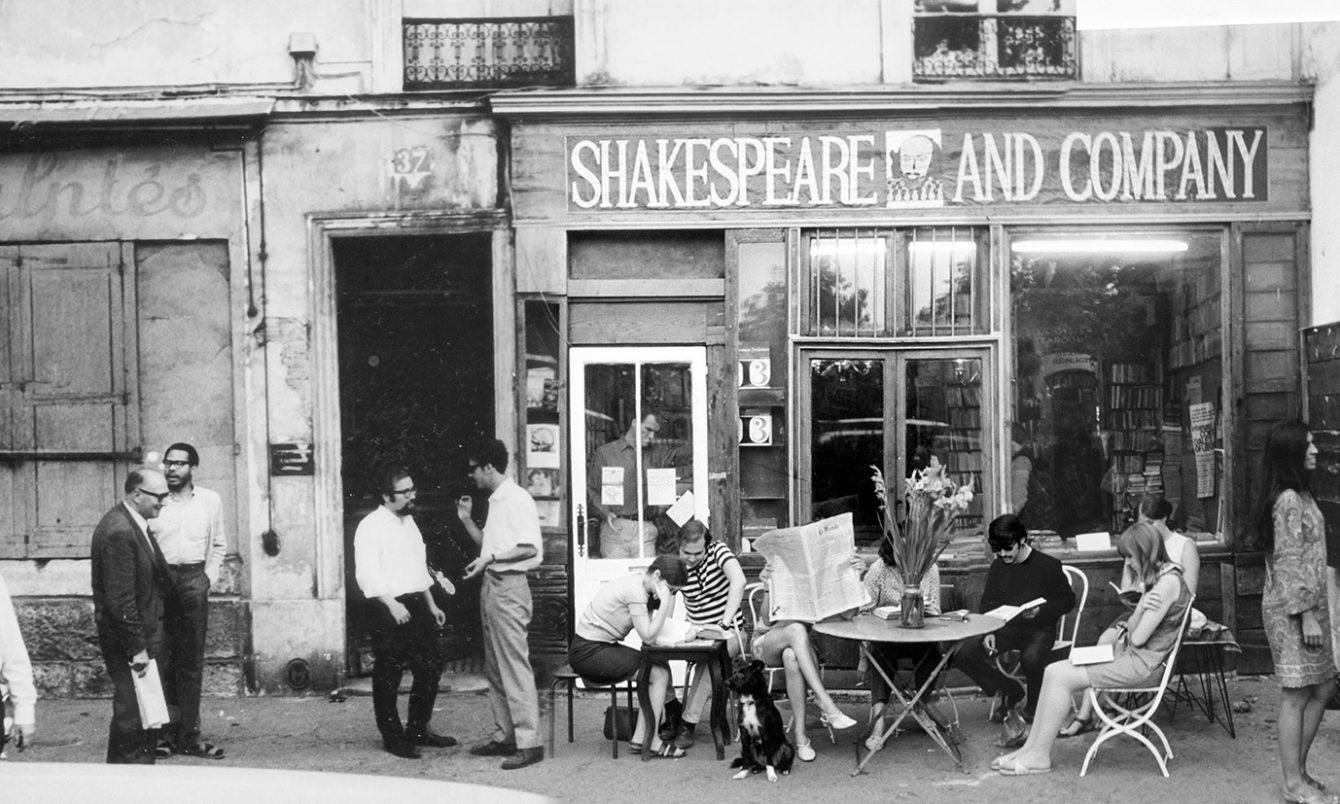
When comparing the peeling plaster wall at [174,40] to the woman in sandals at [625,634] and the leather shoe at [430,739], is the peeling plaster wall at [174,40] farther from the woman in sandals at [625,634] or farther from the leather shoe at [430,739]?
the leather shoe at [430,739]

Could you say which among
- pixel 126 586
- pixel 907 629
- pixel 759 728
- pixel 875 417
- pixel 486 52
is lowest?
pixel 759 728

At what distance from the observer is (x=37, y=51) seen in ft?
21.9

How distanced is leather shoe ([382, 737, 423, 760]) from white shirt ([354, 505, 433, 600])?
0.82 meters

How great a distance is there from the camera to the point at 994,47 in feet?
23.1

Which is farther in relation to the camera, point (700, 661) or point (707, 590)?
point (707, 590)

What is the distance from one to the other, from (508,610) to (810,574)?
5.36ft

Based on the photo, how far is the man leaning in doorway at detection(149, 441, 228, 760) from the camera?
21.0ft

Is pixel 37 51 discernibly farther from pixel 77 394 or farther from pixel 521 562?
pixel 521 562

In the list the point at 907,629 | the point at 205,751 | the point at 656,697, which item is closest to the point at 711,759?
the point at 656,697

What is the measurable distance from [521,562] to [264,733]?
1.73 metres

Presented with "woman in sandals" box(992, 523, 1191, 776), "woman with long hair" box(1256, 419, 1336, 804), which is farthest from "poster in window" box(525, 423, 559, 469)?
"woman with long hair" box(1256, 419, 1336, 804)

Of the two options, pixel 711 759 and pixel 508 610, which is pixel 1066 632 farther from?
pixel 508 610

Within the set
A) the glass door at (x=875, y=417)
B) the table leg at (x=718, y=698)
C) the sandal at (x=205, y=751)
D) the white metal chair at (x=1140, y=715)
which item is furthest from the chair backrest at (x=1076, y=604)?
the sandal at (x=205, y=751)

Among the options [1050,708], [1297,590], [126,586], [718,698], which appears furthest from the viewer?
[126,586]
